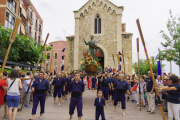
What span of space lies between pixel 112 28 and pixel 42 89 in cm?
1749

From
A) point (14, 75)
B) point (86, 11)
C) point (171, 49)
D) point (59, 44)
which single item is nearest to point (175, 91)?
point (14, 75)

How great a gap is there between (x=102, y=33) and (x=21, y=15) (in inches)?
554

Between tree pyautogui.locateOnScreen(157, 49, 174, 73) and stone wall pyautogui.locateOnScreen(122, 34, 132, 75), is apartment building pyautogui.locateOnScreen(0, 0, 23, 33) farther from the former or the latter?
tree pyautogui.locateOnScreen(157, 49, 174, 73)

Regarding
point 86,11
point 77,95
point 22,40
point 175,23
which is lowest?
point 77,95

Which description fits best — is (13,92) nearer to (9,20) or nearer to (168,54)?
(168,54)

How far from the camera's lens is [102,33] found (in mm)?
21797

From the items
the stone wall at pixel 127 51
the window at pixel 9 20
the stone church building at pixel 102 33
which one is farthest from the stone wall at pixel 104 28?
the window at pixel 9 20

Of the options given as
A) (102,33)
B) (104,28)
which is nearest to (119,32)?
(104,28)

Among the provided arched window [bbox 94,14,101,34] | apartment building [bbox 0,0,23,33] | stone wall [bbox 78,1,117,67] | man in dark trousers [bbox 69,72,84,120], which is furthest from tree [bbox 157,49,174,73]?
apartment building [bbox 0,0,23,33]

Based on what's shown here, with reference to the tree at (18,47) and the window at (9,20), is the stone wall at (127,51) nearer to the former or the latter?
the tree at (18,47)

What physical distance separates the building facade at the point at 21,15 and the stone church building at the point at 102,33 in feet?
27.5

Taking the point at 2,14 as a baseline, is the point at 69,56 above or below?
below

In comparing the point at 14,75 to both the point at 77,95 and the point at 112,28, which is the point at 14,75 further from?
the point at 112,28

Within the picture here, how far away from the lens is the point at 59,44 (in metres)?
51.9
